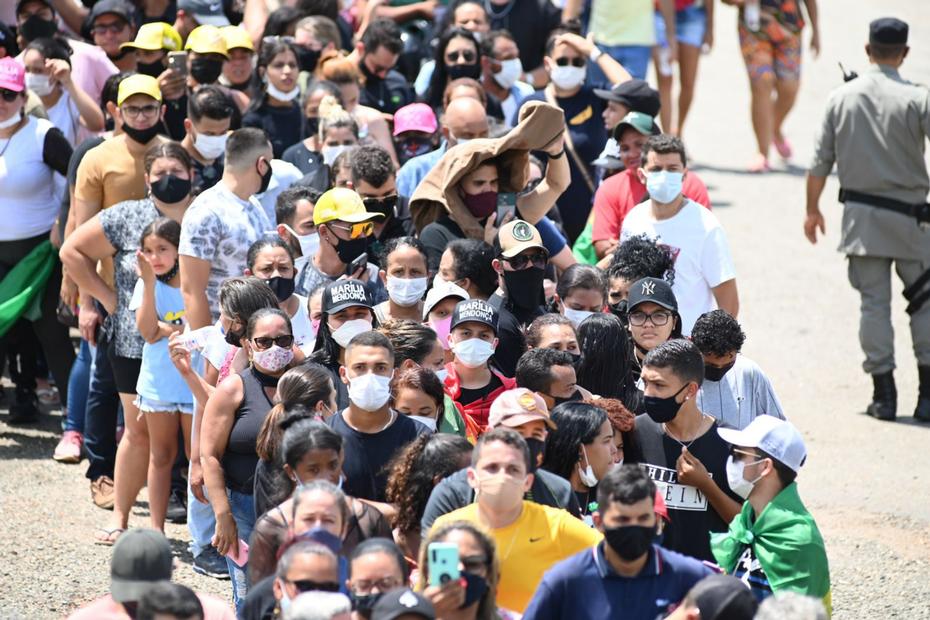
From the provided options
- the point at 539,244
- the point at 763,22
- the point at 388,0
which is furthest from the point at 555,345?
the point at 763,22

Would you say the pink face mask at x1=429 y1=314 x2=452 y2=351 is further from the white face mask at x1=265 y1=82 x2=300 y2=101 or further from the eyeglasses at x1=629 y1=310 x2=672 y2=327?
the white face mask at x1=265 y1=82 x2=300 y2=101

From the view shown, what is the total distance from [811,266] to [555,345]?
800 cm

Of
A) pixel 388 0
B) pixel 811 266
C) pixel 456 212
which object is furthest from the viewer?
pixel 811 266

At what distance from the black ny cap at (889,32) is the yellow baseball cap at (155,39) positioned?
4884 mm

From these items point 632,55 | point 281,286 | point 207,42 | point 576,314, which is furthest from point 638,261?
point 632,55

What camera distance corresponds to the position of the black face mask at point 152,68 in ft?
35.0

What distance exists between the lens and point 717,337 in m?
7.21

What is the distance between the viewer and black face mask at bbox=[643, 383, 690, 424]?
659 cm

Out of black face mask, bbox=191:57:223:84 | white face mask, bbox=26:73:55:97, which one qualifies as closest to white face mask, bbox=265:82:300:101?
black face mask, bbox=191:57:223:84

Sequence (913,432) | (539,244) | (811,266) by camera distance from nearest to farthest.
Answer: (539,244), (913,432), (811,266)

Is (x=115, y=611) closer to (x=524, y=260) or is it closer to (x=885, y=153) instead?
(x=524, y=260)

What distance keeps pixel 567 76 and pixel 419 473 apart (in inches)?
206

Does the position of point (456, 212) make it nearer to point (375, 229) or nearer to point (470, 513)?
point (375, 229)

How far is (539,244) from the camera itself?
790 centimetres
